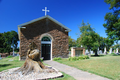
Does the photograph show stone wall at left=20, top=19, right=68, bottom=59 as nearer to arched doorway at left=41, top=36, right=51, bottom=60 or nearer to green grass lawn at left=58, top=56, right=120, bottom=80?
arched doorway at left=41, top=36, right=51, bottom=60

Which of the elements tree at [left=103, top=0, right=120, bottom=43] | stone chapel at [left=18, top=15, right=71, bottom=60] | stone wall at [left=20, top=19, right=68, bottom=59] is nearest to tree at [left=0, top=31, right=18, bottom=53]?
stone chapel at [left=18, top=15, right=71, bottom=60]

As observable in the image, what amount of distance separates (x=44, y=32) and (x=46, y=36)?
70cm

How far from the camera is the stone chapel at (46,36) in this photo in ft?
42.1

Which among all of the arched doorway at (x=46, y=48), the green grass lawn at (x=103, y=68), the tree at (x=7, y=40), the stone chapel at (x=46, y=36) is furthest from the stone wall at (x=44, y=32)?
the tree at (x=7, y=40)

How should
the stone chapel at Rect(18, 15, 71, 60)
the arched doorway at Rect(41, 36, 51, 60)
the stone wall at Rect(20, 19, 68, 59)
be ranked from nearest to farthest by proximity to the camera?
the stone wall at Rect(20, 19, 68, 59), the stone chapel at Rect(18, 15, 71, 60), the arched doorway at Rect(41, 36, 51, 60)

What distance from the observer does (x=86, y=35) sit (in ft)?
70.4

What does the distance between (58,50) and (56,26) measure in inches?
141

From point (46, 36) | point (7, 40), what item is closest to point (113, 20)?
point (46, 36)

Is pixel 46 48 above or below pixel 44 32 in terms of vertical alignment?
below

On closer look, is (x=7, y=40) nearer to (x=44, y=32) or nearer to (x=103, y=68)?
(x=44, y=32)

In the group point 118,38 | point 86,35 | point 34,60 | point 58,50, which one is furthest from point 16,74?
point 118,38

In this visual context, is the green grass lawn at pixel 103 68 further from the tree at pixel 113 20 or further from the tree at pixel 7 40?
the tree at pixel 7 40

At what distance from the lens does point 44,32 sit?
13.7 metres

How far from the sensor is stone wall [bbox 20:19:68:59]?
12688mm
